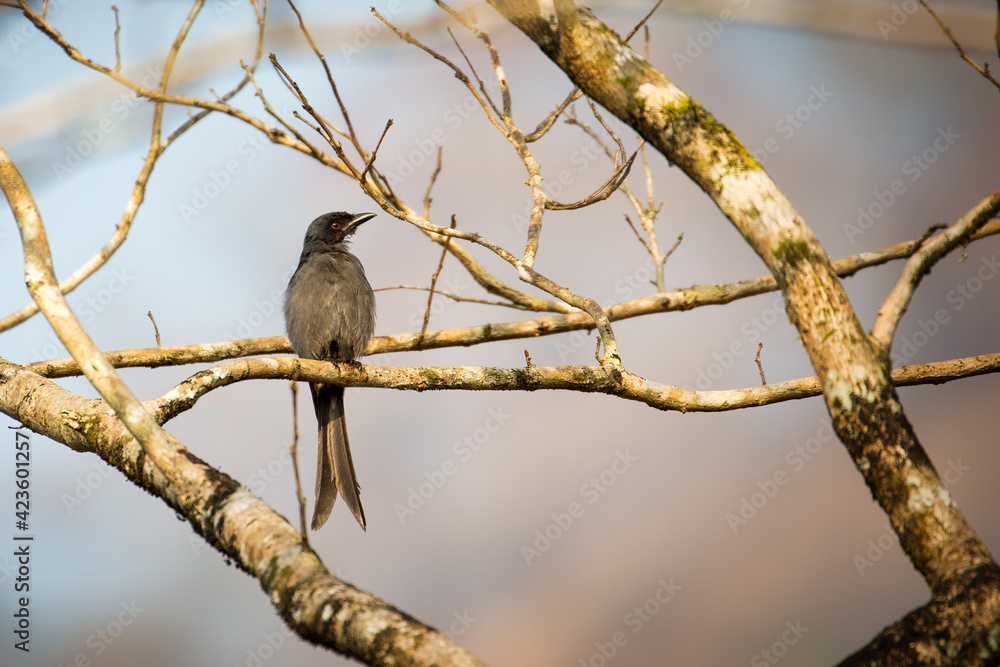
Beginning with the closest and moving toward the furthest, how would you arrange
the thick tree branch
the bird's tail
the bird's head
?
the thick tree branch < the bird's tail < the bird's head

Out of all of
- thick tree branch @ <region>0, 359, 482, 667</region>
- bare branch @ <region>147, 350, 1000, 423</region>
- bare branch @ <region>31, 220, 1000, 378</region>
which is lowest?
thick tree branch @ <region>0, 359, 482, 667</region>

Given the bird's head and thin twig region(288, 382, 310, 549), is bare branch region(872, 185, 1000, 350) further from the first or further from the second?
the bird's head

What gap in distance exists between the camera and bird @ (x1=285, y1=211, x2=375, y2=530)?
395 centimetres

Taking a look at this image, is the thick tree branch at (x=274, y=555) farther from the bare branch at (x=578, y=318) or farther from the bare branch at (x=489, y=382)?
the bare branch at (x=578, y=318)

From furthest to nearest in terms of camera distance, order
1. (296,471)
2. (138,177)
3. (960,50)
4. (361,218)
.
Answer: (361,218), (138,177), (960,50), (296,471)

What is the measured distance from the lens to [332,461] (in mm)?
3898

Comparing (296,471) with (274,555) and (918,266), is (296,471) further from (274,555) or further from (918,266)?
(918,266)

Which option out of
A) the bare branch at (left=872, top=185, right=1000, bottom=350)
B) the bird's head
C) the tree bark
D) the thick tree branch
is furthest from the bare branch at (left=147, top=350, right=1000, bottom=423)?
the bird's head

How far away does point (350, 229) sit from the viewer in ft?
15.9

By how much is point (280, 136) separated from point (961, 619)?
3472 millimetres

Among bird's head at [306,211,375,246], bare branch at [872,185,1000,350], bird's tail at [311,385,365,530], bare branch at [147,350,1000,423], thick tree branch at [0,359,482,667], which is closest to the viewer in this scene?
thick tree branch at [0,359,482,667]

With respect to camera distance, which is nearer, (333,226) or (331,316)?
(331,316)

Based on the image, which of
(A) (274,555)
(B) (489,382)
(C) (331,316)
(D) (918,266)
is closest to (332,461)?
(C) (331,316)

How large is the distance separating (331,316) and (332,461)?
0.89 metres
